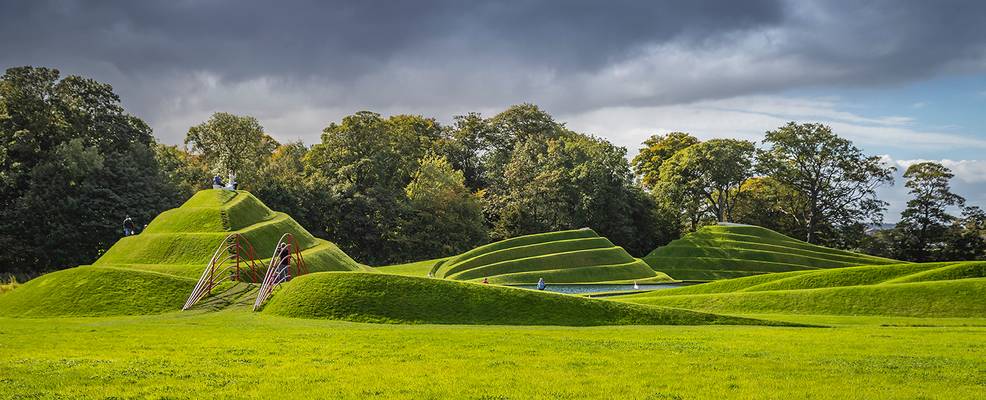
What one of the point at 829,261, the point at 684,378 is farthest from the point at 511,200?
the point at 684,378

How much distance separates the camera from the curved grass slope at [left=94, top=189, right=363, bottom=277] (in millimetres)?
38812

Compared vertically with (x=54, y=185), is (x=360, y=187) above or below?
above

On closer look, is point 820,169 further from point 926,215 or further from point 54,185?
point 54,185

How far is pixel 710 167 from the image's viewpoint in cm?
8062

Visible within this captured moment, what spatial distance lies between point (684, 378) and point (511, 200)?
217 feet

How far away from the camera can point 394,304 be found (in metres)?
27.1

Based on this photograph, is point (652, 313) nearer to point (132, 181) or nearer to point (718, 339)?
point (718, 339)

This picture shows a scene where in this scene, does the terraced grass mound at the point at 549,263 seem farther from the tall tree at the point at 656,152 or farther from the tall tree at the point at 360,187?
the tall tree at the point at 656,152

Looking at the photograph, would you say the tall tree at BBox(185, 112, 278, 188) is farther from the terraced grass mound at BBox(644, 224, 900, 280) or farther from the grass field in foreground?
the grass field in foreground

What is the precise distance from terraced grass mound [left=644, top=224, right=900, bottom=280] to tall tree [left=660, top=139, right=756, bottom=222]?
27.7 ft

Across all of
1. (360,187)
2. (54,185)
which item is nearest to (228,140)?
(360,187)

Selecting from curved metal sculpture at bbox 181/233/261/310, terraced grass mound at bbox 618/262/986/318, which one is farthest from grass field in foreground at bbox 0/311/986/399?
terraced grass mound at bbox 618/262/986/318

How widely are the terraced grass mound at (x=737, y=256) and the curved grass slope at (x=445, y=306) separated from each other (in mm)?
40530

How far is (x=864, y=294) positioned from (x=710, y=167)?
5043 cm
